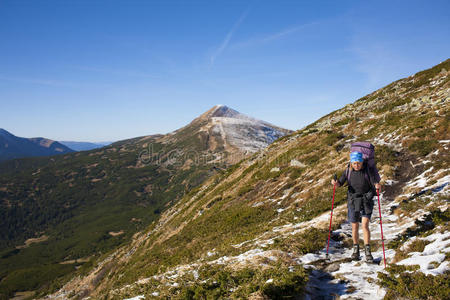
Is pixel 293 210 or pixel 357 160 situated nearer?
pixel 357 160

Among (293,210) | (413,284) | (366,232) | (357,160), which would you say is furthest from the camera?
(293,210)

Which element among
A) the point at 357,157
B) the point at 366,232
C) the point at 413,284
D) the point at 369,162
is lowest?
the point at 413,284

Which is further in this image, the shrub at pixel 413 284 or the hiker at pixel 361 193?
the hiker at pixel 361 193

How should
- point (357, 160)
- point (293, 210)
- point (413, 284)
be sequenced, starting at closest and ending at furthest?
point (413, 284)
point (357, 160)
point (293, 210)

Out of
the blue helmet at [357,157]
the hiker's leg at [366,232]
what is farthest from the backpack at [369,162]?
the hiker's leg at [366,232]

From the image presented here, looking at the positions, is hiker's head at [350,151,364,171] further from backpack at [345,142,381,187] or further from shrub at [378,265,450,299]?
shrub at [378,265,450,299]

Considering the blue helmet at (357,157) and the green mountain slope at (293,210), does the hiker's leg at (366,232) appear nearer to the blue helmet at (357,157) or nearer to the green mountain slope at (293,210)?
the green mountain slope at (293,210)

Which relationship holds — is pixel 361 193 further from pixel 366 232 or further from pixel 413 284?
pixel 413 284

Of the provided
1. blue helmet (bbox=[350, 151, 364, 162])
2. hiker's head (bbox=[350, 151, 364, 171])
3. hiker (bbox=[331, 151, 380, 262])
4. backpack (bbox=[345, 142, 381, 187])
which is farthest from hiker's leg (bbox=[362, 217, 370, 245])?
blue helmet (bbox=[350, 151, 364, 162])

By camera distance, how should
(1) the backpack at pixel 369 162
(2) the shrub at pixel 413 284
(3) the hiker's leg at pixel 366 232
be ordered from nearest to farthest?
(2) the shrub at pixel 413 284 → (3) the hiker's leg at pixel 366 232 → (1) the backpack at pixel 369 162

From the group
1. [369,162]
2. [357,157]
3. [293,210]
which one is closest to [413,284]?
[369,162]

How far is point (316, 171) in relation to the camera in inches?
916

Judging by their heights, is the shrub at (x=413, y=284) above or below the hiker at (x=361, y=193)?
below

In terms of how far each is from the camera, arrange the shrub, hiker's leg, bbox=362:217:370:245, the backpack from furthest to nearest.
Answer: the backpack, hiker's leg, bbox=362:217:370:245, the shrub
